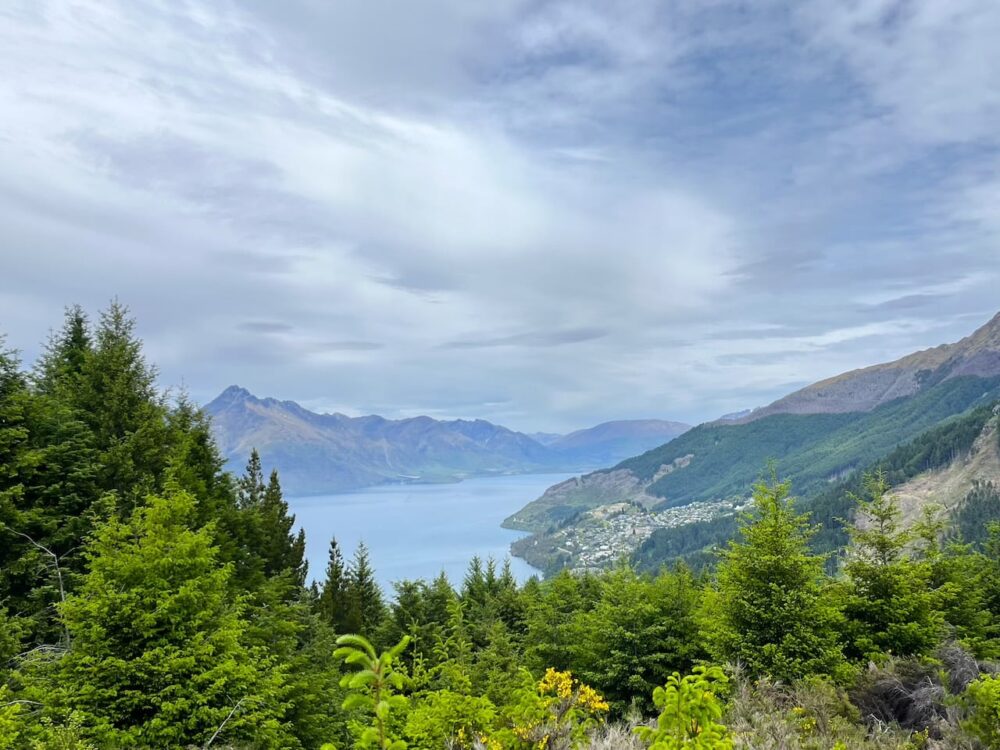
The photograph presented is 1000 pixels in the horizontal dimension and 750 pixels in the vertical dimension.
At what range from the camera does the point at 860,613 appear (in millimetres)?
15438

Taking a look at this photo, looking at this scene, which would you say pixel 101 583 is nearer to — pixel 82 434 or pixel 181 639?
pixel 181 639

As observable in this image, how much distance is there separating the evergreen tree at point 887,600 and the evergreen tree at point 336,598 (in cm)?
2746

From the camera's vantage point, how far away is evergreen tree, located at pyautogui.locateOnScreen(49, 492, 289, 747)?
9039 mm

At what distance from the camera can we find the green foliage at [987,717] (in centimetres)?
754

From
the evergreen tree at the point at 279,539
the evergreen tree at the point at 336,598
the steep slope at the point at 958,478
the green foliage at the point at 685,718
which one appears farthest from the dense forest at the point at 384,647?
the steep slope at the point at 958,478

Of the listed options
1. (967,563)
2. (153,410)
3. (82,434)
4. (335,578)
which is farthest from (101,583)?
(335,578)

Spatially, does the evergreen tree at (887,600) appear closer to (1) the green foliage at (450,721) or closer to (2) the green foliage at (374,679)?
(1) the green foliage at (450,721)

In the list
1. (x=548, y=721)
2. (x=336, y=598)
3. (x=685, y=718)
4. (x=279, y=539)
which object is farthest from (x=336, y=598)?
(x=685, y=718)

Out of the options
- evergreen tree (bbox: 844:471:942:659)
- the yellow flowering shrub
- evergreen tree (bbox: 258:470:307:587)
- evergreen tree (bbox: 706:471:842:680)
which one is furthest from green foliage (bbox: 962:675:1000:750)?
evergreen tree (bbox: 258:470:307:587)

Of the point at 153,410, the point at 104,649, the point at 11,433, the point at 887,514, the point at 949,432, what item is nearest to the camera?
the point at 104,649

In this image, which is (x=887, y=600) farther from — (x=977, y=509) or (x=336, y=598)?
(x=977, y=509)

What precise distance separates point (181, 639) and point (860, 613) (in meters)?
16.4

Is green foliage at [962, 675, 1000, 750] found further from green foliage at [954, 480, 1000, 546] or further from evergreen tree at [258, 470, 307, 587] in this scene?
green foliage at [954, 480, 1000, 546]

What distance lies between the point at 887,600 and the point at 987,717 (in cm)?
824
